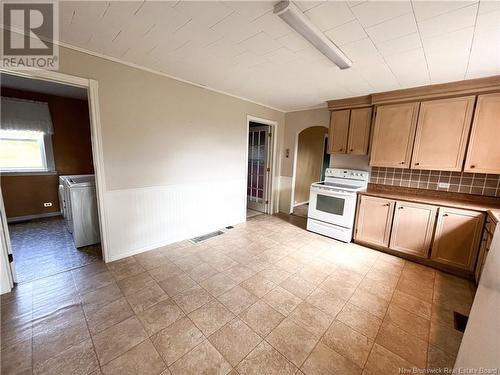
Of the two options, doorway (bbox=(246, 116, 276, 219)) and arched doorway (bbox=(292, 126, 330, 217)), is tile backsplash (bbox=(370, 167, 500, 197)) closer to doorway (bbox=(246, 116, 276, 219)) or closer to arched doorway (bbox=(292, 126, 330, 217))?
arched doorway (bbox=(292, 126, 330, 217))

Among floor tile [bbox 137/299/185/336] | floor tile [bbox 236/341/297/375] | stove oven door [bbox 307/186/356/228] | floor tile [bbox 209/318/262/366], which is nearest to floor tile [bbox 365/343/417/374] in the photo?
floor tile [bbox 236/341/297/375]

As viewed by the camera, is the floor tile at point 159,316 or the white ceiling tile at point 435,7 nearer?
the white ceiling tile at point 435,7

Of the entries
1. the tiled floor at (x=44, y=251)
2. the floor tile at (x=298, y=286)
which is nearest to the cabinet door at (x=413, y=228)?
the floor tile at (x=298, y=286)

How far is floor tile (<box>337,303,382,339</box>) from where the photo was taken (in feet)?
5.55

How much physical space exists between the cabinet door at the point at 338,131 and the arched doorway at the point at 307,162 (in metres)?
1.41

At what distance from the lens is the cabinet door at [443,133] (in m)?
2.57

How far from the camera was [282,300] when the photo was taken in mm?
2016

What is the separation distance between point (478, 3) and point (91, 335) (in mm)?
3474

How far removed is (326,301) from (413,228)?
1769 mm

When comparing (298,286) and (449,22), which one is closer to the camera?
(449,22)

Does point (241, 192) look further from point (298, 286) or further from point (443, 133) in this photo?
point (443, 133)

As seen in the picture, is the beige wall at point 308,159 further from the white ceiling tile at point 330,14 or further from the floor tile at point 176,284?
the white ceiling tile at point 330,14

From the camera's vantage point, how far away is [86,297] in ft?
6.43

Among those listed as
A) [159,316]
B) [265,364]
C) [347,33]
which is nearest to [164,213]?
[159,316]
